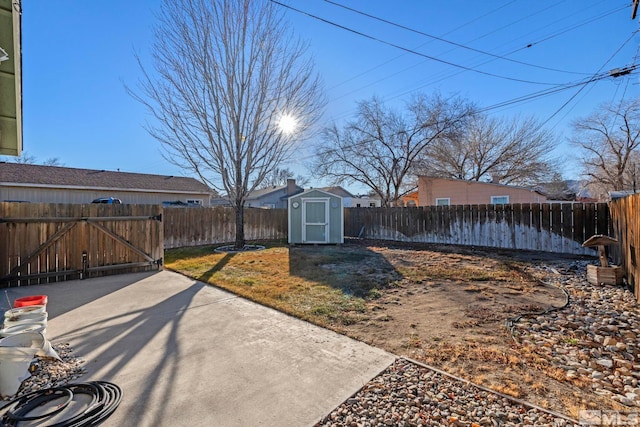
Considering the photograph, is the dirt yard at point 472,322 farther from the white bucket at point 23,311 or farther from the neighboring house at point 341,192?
the neighboring house at point 341,192

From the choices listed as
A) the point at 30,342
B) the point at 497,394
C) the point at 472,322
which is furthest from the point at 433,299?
the point at 30,342

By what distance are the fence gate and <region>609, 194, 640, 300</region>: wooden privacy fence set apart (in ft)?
27.5

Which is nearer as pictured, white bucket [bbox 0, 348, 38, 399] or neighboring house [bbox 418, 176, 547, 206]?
white bucket [bbox 0, 348, 38, 399]

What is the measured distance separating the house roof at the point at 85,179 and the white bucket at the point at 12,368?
1562cm

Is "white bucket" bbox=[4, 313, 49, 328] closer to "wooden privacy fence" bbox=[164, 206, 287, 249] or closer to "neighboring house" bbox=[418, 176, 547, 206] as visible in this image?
"wooden privacy fence" bbox=[164, 206, 287, 249]

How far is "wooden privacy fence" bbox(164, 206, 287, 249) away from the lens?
10.7 m

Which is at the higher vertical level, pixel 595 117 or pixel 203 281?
pixel 595 117

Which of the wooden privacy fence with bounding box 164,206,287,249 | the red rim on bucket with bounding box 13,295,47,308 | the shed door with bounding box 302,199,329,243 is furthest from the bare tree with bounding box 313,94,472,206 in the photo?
the red rim on bucket with bounding box 13,295,47,308

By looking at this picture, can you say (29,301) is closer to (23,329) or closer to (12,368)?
(23,329)

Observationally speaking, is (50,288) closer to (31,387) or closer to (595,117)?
(31,387)

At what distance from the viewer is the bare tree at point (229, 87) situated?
8695 mm

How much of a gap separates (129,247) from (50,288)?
1504mm

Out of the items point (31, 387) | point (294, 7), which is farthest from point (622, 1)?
point (31, 387)

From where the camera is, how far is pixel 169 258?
8453mm
